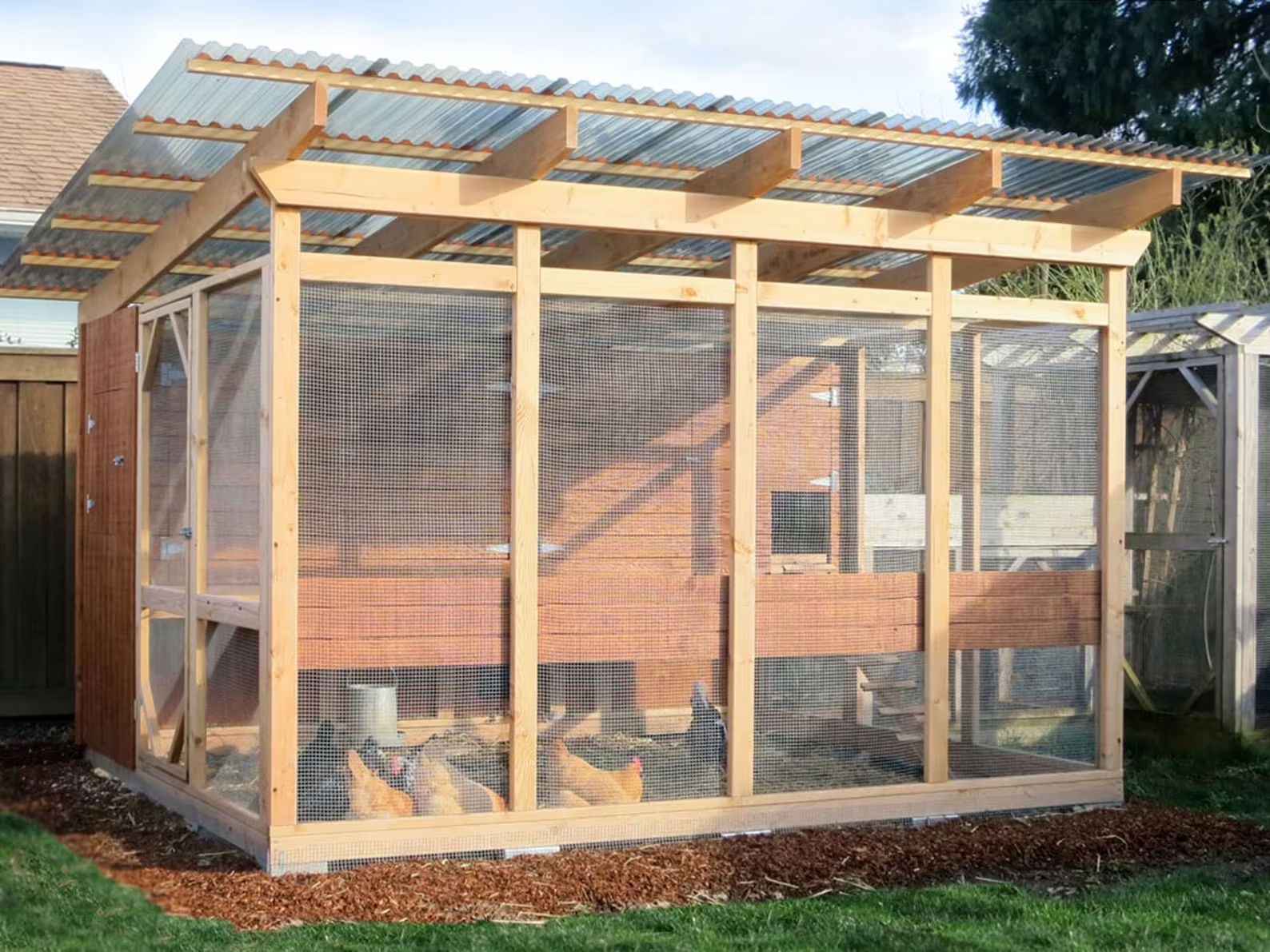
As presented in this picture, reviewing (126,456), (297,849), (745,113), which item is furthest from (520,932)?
(126,456)

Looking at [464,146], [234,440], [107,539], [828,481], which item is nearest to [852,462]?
[828,481]

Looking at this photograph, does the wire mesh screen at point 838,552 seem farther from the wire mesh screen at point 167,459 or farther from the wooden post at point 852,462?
the wire mesh screen at point 167,459

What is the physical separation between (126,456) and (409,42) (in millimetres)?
17906

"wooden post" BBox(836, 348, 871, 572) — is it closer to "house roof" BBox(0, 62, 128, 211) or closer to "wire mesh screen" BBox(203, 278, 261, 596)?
"wire mesh screen" BBox(203, 278, 261, 596)

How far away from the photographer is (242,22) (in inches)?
913

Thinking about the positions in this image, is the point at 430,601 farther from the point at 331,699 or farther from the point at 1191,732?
the point at 1191,732

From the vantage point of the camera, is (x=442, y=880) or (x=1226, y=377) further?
(x=1226, y=377)

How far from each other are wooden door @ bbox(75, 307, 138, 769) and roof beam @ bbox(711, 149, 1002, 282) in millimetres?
3186

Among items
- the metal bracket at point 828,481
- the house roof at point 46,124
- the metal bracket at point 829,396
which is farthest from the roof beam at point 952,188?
the house roof at point 46,124

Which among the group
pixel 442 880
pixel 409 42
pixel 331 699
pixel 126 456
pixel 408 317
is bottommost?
pixel 442 880

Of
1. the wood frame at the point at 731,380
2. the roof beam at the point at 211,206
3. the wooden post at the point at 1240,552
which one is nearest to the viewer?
the roof beam at the point at 211,206

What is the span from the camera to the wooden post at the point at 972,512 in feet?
21.8

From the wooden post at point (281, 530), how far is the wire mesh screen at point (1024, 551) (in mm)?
2799

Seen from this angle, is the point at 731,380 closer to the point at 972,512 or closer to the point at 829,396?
the point at 829,396
